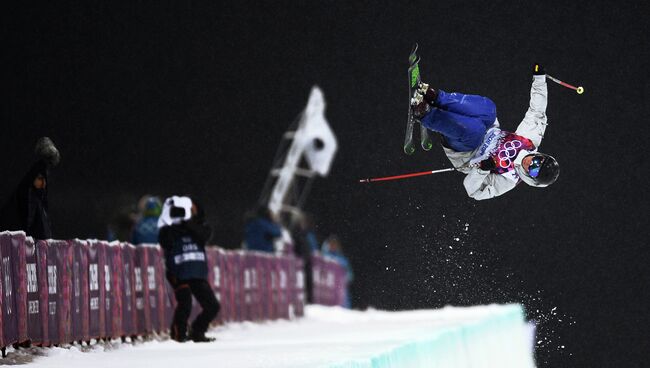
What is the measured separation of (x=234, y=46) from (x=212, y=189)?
8.98 feet

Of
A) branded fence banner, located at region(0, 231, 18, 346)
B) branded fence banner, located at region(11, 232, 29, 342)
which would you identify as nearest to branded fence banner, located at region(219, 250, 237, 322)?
branded fence banner, located at region(11, 232, 29, 342)

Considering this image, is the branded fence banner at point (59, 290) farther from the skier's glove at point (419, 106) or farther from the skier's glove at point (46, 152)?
the skier's glove at point (419, 106)

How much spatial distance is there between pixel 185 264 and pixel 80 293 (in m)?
1.40

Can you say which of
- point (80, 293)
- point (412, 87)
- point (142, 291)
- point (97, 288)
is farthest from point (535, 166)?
point (142, 291)

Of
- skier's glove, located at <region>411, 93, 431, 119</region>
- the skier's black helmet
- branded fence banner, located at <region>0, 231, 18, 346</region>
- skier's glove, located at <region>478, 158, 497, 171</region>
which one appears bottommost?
branded fence banner, located at <region>0, 231, 18, 346</region>

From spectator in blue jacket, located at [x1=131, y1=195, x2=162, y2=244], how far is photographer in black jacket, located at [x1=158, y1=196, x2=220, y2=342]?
104 centimetres

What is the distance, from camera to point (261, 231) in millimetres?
14375

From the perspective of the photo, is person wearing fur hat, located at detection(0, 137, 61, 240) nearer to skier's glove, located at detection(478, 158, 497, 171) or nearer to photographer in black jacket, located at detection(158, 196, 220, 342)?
photographer in black jacket, located at detection(158, 196, 220, 342)

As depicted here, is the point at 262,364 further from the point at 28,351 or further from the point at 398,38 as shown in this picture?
the point at 398,38

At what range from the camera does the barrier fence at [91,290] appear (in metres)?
7.31

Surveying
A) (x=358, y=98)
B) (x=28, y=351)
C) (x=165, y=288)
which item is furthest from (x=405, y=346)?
(x=358, y=98)

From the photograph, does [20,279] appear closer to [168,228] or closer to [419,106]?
[168,228]

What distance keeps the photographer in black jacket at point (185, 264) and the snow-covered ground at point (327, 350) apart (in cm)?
25

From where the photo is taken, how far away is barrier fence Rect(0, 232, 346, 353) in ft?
24.0
